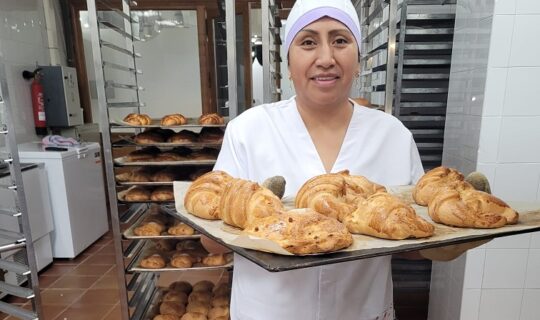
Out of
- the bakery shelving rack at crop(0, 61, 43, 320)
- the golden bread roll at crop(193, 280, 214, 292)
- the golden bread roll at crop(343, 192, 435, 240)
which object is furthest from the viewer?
the golden bread roll at crop(193, 280, 214, 292)

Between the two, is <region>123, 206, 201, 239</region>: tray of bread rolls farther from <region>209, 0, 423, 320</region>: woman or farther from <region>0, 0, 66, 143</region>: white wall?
<region>0, 0, 66, 143</region>: white wall

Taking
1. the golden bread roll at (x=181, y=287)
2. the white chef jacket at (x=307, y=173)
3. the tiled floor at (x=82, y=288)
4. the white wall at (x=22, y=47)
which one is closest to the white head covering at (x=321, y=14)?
the white chef jacket at (x=307, y=173)

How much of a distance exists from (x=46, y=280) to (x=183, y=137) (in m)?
2.50

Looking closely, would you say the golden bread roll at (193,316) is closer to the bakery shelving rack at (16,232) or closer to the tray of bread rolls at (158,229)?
the tray of bread rolls at (158,229)

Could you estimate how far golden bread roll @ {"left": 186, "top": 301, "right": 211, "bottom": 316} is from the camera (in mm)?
2395

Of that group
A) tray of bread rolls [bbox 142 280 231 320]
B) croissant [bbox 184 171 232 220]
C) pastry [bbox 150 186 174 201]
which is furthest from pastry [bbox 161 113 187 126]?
tray of bread rolls [bbox 142 280 231 320]

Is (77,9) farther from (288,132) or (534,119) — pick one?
(534,119)

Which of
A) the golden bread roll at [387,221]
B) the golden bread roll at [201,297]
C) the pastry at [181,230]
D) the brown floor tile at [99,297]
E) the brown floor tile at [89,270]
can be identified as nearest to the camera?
the golden bread roll at [387,221]

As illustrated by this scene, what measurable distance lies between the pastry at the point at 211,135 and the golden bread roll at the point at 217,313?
1196mm

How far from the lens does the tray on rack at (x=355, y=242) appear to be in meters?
0.73

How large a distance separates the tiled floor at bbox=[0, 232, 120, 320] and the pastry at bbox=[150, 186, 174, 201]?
132cm

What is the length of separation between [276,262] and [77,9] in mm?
5461

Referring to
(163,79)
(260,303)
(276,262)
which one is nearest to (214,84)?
(163,79)

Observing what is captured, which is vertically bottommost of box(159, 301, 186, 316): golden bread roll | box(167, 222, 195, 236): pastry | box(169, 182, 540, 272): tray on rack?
box(159, 301, 186, 316): golden bread roll
